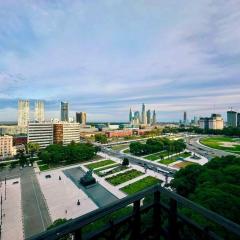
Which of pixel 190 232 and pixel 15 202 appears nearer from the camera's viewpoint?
pixel 190 232

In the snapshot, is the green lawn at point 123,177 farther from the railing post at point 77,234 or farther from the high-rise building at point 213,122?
the high-rise building at point 213,122

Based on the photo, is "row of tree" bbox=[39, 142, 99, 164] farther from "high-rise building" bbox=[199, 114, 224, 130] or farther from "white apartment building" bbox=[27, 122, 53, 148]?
"high-rise building" bbox=[199, 114, 224, 130]

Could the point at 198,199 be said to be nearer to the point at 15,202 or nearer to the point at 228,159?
the point at 228,159

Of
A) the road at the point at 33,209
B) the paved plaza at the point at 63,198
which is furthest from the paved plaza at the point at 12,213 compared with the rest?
the paved plaza at the point at 63,198

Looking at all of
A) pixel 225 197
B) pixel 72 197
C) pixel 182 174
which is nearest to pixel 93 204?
pixel 72 197

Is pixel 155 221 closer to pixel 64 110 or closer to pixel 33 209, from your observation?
pixel 33 209
